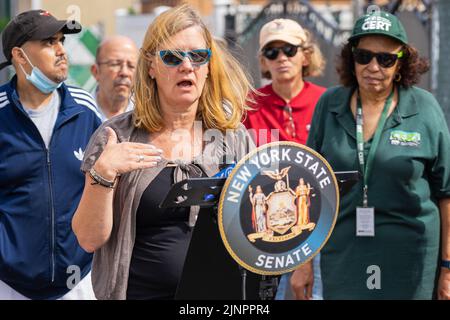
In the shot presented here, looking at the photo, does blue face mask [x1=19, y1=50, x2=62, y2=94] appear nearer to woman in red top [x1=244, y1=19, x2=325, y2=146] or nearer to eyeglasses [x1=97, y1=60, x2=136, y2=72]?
woman in red top [x1=244, y1=19, x2=325, y2=146]

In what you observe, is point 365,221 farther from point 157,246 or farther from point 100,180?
point 100,180

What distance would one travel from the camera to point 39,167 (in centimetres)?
421

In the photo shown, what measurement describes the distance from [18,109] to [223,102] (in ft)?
4.05

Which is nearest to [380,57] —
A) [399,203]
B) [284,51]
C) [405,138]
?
[405,138]

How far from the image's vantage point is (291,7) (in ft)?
41.8

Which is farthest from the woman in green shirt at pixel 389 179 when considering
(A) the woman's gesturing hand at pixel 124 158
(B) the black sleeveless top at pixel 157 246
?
(A) the woman's gesturing hand at pixel 124 158

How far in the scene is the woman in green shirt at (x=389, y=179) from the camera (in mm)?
4422

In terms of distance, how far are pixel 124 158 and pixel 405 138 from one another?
1943 millimetres

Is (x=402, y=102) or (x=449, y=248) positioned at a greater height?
(x=402, y=102)

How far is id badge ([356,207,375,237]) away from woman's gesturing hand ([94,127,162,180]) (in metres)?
1.75

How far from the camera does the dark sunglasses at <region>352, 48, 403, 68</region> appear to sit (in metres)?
4.51

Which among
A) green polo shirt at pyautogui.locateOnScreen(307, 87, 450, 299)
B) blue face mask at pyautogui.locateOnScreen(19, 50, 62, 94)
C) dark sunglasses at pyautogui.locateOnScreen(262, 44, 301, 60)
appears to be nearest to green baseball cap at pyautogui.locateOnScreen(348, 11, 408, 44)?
green polo shirt at pyautogui.locateOnScreen(307, 87, 450, 299)
